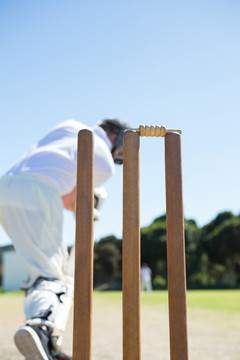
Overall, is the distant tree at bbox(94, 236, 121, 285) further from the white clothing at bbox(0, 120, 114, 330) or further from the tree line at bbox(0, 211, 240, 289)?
the white clothing at bbox(0, 120, 114, 330)

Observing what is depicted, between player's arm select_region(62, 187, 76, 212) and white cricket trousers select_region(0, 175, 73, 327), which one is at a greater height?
player's arm select_region(62, 187, 76, 212)

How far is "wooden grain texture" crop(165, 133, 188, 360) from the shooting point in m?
1.60

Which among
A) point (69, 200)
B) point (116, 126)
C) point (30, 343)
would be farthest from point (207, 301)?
point (30, 343)

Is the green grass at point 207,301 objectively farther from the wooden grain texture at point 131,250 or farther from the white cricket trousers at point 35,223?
the wooden grain texture at point 131,250

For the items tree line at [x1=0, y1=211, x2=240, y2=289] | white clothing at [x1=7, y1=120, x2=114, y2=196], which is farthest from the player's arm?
tree line at [x1=0, y1=211, x2=240, y2=289]

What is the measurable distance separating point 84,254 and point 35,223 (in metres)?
0.84

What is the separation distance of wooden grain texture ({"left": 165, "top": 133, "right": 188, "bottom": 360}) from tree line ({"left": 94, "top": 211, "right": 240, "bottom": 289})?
32364 millimetres

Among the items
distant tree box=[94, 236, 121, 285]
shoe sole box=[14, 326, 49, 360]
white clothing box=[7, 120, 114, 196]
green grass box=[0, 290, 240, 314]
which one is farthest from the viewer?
distant tree box=[94, 236, 121, 285]

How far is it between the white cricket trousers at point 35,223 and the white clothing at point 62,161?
73 mm

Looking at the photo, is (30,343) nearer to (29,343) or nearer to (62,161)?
(29,343)

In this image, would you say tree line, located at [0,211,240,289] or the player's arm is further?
tree line, located at [0,211,240,289]

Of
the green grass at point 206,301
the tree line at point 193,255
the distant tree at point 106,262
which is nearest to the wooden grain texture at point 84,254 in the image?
the green grass at point 206,301

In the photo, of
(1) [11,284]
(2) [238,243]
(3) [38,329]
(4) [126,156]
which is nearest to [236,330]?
(3) [38,329]

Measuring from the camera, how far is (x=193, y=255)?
35500 mm
